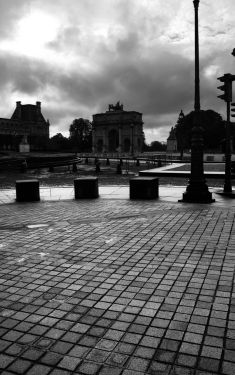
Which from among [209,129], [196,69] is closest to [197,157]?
[196,69]

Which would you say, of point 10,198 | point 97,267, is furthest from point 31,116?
point 97,267

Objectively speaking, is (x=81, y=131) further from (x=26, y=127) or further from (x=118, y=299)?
(x=118, y=299)

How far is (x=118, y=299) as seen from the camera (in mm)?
4074

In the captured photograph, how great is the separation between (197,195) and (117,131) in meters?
102

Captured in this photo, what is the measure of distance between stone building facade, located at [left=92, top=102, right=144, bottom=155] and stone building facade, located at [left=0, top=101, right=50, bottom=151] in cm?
1912

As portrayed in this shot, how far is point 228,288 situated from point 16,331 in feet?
8.05

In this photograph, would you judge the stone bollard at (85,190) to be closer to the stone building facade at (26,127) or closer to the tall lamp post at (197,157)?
the tall lamp post at (197,157)

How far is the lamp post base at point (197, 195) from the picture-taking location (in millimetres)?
11661

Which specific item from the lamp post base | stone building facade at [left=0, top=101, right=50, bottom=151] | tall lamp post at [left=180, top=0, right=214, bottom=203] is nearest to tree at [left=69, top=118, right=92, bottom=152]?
stone building facade at [left=0, top=101, right=50, bottom=151]

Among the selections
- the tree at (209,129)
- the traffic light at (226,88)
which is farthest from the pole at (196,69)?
the tree at (209,129)

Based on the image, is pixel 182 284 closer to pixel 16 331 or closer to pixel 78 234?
pixel 16 331

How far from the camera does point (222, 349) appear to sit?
3049mm

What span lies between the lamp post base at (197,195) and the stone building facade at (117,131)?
93.3 metres

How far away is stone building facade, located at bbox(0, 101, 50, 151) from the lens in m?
121
